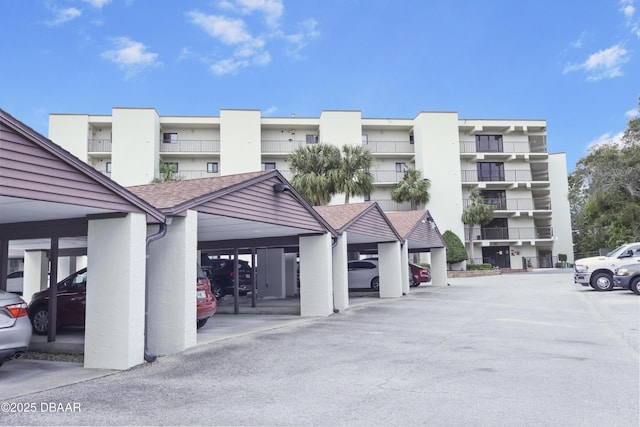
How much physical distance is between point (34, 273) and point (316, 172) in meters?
15.6

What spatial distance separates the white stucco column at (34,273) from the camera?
17484 millimetres

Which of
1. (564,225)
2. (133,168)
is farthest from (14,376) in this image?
(564,225)

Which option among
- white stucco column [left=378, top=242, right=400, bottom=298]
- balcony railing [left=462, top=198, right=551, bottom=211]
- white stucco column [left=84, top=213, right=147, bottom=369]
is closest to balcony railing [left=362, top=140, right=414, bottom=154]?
balcony railing [left=462, top=198, right=551, bottom=211]

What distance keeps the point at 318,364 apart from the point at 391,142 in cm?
3874

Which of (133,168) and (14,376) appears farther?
(133,168)

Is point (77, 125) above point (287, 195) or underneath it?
above

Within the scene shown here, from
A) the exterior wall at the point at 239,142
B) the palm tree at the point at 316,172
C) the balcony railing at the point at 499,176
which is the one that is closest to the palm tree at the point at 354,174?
the palm tree at the point at 316,172

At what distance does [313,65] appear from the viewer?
28969 millimetres

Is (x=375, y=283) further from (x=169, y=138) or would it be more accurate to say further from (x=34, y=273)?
(x=169, y=138)

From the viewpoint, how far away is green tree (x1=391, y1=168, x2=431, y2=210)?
4041cm

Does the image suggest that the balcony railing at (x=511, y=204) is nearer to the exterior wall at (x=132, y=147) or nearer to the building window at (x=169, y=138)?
the building window at (x=169, y=138)

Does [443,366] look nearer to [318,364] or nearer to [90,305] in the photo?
[318,364]

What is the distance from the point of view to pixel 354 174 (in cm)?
2892

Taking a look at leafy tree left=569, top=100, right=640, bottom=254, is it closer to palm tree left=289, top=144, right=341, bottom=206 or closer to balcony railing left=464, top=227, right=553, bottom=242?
balcony railing left=464, top=227, right=553, bottom=242
